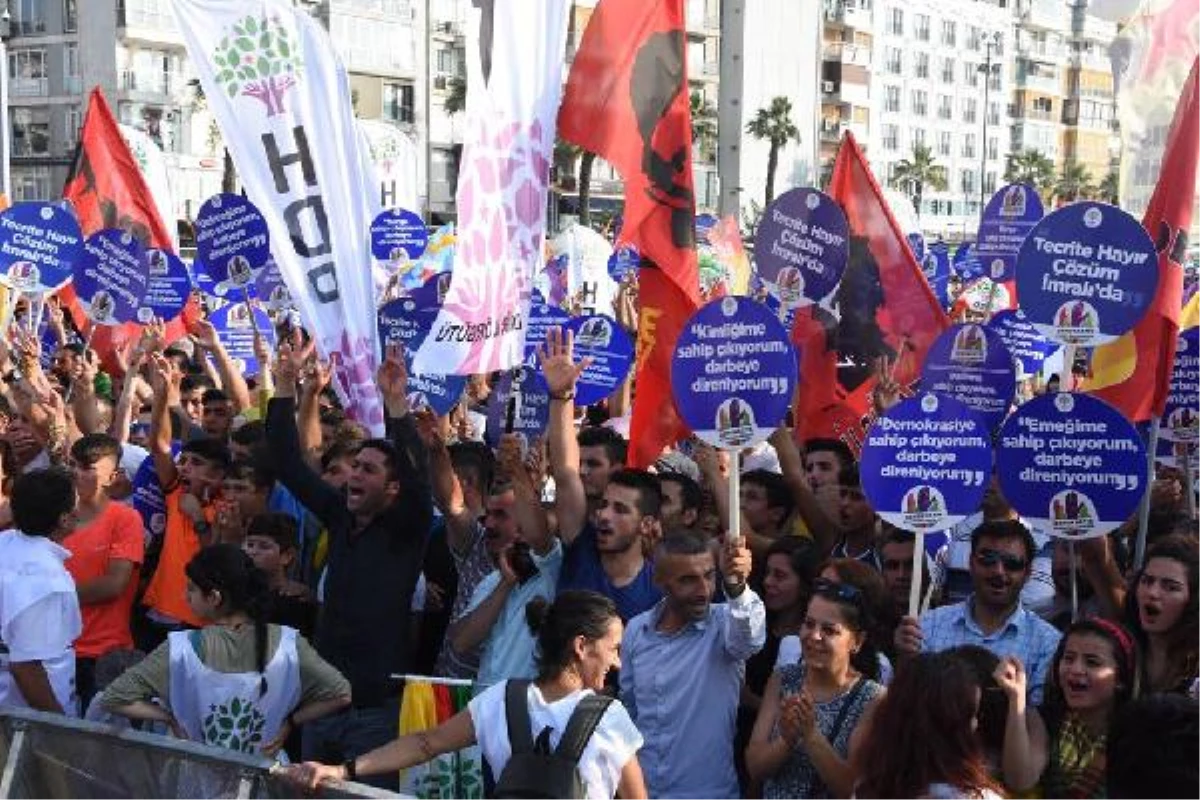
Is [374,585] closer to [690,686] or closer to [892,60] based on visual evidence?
[690,686]

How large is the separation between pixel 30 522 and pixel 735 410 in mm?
2461

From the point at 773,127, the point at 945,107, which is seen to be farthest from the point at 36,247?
the point at 945,107

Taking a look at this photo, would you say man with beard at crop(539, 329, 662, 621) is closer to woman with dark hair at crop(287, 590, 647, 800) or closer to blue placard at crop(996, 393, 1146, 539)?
woman with dark hair at crop(287, 590, 647, 800)

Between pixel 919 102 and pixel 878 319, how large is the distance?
80817mm

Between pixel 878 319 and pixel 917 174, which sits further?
pixel 917 174

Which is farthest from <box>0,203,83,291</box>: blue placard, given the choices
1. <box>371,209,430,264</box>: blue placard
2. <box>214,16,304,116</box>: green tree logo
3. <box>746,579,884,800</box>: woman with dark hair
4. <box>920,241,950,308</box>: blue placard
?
<box>920,241,950,308</box>: blue placard

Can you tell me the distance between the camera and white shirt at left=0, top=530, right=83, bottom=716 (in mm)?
5699

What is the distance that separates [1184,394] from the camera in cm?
794

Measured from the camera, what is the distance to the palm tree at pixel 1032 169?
9194cm

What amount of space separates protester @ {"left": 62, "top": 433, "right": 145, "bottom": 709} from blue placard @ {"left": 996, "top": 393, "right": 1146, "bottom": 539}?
336 centimetres

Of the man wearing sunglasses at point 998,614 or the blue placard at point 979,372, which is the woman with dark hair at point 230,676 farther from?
the blue placard at point 979,372

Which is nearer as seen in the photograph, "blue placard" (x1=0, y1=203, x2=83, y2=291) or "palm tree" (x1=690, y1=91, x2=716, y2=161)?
"blue placard" (x1=0, y1=203, x2=83, y2=291)

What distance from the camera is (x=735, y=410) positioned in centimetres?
609

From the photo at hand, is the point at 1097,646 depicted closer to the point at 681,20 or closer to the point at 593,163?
the point at 681,20
